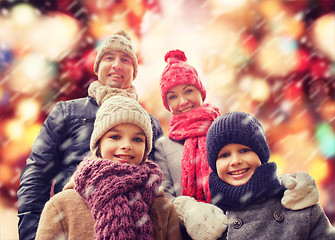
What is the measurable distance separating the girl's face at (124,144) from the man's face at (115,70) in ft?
2.07

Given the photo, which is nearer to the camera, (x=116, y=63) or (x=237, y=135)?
(x=237, y=135)

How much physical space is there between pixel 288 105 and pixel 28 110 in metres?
3.98

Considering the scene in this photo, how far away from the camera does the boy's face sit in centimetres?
121

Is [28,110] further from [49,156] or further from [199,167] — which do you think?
[199,167]

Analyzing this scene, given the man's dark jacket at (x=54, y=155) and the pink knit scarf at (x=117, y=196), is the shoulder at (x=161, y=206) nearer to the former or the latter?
the pink knit scarf at (x=117, y=196)

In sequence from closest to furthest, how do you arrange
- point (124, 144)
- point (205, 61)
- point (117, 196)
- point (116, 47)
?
point (117, 196)
point (124, 144)
point (116, 47)
point (205, 61)

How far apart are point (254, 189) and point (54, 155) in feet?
3.95

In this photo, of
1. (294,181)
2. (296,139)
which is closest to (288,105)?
(296,139)

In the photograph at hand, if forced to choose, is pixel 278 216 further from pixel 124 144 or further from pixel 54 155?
pixel 54 155

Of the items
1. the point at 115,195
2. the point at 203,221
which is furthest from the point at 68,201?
the point at 203,221

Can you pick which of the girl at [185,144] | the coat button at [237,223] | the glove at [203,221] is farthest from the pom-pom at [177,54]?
the coat button at [237,223]

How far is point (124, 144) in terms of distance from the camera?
120 cm

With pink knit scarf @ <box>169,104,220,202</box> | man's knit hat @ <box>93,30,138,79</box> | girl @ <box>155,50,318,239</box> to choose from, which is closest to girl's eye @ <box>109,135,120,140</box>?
girl @ <box>155,50,318,239</box>

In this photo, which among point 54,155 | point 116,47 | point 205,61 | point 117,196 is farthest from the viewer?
point 205,61
